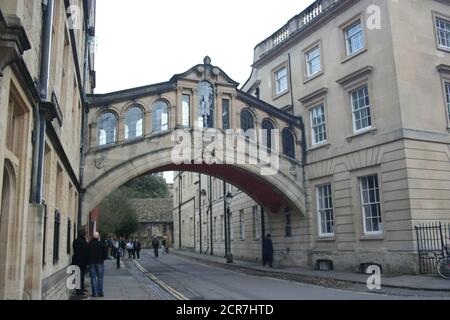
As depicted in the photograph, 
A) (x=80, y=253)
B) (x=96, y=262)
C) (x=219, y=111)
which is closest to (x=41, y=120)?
(x=80, y=253)

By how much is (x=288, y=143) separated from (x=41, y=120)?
16.8 m

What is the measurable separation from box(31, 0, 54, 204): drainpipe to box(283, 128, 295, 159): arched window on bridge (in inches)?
639

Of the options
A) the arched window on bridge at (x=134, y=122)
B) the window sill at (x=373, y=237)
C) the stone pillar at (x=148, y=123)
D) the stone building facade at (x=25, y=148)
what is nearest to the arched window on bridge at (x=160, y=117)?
the stone pillar at (x=148, y=123)

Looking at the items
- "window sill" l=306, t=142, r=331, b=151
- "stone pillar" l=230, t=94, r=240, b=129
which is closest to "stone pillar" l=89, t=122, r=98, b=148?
"stone pillar" l=230, t=94, r=240, b=129

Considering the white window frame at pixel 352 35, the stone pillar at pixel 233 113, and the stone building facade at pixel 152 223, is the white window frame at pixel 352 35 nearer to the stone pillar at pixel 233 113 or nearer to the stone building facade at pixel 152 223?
the stone pillar at pixel 233 113

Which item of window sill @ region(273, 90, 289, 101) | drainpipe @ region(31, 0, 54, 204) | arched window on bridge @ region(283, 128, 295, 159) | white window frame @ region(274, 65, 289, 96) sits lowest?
drainpipe @ region(31, 0, 54, 204)

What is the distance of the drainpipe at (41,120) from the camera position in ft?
22.6

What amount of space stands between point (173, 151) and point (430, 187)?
33.7 ft

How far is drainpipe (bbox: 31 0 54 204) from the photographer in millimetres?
6875

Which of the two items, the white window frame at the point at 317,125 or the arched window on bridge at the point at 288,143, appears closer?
the white window frame at the point at 317,125

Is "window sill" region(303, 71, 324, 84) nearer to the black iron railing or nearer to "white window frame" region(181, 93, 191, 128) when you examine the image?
"white window frame" region(181, 93, 191, 128)

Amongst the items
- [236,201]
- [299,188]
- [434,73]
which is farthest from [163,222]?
[434,73]

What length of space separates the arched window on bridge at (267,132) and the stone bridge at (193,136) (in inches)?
1.9
